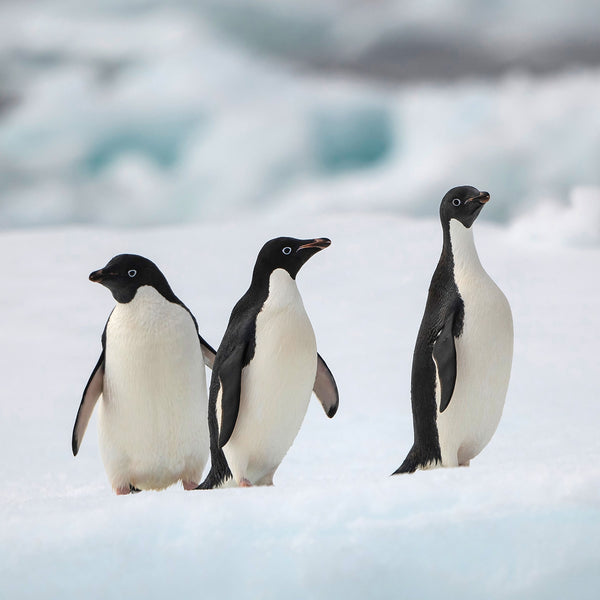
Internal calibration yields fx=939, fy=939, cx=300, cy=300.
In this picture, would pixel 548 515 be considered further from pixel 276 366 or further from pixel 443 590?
pixel 276 366

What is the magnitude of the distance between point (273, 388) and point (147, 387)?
39 centimetres

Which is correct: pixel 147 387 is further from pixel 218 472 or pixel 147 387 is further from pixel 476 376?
pixel 476 376

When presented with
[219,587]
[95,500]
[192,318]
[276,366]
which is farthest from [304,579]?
[192,318]

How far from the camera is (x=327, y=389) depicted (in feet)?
8.61

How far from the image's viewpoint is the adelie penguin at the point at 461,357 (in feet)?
7.59

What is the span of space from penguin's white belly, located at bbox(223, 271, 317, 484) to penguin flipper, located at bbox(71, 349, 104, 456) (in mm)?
471

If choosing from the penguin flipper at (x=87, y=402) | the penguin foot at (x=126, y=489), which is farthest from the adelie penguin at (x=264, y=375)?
the penguin flipper at (x=87, y=402)

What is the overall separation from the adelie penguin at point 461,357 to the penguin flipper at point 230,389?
455mm

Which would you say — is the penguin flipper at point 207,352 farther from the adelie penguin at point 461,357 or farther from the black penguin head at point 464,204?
the black penguin head at point 464,204

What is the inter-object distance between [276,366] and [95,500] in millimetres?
609

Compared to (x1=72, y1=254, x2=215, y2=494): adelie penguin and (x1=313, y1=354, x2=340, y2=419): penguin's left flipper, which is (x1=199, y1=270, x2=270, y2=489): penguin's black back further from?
(x1=313, y1=354, x2=340, y2=419): penguin's left flipper

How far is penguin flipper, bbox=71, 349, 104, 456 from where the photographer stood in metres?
2.56

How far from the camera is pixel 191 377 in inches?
98.7

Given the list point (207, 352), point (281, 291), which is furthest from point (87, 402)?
point (281, 291)
